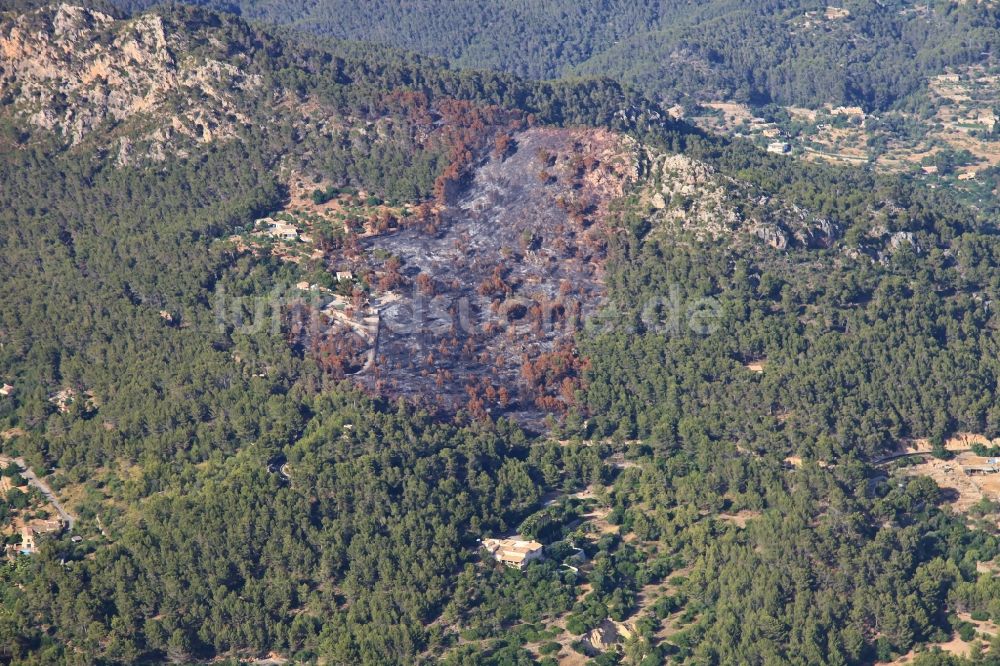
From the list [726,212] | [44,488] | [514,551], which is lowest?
[514,551]

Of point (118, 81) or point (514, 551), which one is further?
point (118, 81)

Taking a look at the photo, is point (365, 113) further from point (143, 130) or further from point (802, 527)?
point (802, 527)

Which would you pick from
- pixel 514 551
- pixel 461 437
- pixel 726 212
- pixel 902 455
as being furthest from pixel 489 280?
pixel 902 455

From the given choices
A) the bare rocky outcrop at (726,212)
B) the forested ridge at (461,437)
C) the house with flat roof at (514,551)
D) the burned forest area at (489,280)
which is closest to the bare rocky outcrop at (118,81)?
the forested ridge at (461,437)

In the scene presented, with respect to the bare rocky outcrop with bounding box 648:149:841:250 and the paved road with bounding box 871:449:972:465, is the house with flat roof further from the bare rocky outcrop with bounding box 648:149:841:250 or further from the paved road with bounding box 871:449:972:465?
the bare rocky outcrop with bounding box 648:149:841:250

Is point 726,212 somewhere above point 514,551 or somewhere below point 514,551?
above

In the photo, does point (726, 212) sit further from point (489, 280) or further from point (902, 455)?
point (902, 455)

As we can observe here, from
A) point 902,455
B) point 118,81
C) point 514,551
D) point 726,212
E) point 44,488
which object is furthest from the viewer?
point 118,81

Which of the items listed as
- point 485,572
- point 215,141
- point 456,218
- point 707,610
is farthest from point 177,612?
point 215,141
